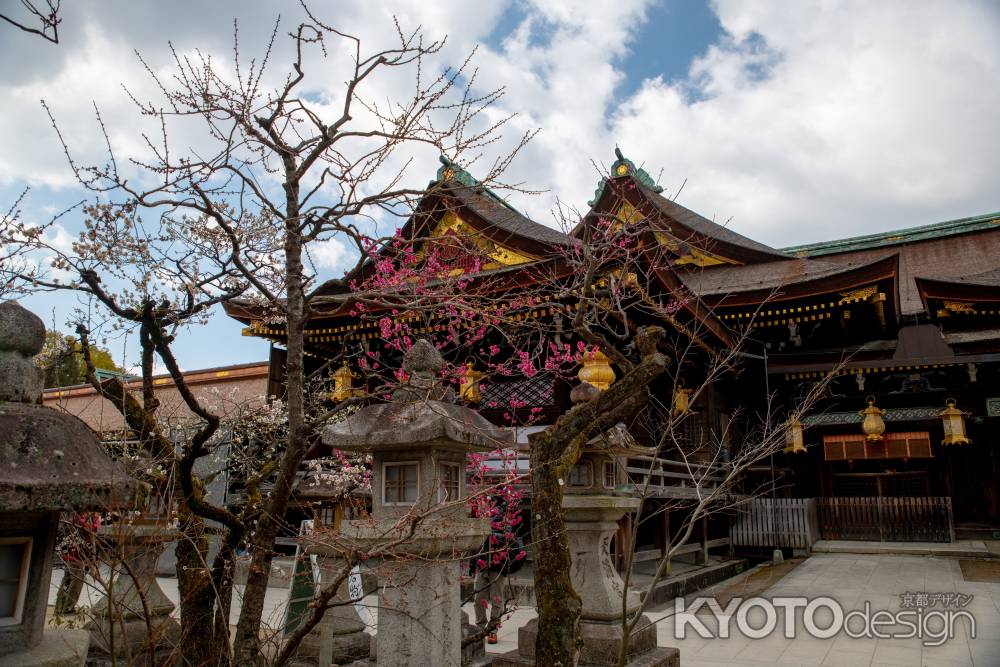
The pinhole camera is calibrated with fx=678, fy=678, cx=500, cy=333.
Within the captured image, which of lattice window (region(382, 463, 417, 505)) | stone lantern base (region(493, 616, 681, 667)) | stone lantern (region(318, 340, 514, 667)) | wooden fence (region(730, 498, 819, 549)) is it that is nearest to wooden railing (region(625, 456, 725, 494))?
wooden fence (region(730, 498, 819, 549))

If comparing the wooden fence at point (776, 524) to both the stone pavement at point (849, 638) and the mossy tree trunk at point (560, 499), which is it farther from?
the mossy tree trunk at point (560, 499)

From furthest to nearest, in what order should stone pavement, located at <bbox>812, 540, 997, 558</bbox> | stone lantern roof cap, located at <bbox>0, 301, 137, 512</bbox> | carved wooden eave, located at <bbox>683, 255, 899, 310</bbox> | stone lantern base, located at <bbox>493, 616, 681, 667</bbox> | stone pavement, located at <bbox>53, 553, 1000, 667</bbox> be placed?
carved wooden eave, located at <bbox>683, 255, 899, 310</bbox> < stone pavement, located at <bbox>812, 540, 997, 558</bbox> < stone pavement, located at <bbox>53, 553, 1000, 667</bbox> < stone lantern base, located at <bbox>493, 616, 681, 667</bbox> < stone lantern roof cap, located at <bbox>0, 301, 137, 512</bbox>

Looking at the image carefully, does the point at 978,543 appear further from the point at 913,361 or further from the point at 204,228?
the point at 204,228

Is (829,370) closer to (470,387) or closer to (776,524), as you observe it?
(776,524)

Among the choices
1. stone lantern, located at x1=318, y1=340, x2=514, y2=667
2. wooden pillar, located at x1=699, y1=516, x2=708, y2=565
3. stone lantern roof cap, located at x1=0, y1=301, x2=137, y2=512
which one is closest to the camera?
stone lantern roof cap, located at x1=0, y1=301, x2=137, y2=512

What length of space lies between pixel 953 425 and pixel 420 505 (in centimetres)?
1255

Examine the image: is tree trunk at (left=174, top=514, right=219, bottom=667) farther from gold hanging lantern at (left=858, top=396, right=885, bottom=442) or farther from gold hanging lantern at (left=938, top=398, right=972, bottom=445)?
gold hanging lantern at (left=938, top=398, right=972, bottom=445)

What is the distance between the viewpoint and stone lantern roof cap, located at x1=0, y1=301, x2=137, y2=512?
227 cm

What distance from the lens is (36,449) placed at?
2.37 meters

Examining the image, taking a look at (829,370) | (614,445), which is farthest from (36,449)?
(829,370)

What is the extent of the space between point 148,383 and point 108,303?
0.53 meters

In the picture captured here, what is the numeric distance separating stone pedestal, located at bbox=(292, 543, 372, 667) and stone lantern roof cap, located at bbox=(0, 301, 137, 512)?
9.57 ft

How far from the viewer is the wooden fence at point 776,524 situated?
12547mm

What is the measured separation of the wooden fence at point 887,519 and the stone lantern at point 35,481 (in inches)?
553
